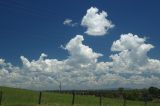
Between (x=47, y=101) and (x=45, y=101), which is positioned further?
(x=47, y=101)

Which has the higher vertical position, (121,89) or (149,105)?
(121,89)

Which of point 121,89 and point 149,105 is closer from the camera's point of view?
point 149,105

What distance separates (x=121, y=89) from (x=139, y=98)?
29223 mm

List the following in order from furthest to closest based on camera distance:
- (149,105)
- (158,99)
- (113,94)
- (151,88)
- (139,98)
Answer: (151,88) < (113,94) < (139,98) < (158,99) < (149,105)

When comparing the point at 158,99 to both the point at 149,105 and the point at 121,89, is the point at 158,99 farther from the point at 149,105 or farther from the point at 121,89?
the point at 121,89

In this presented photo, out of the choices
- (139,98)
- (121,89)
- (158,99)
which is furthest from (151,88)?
(158,99)

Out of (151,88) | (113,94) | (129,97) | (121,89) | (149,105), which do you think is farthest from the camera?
(121,89)

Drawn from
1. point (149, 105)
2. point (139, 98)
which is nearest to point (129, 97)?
point (139, 98)

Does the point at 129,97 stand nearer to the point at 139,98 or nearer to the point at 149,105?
the point at 139,98

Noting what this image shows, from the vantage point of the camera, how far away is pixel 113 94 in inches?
4149

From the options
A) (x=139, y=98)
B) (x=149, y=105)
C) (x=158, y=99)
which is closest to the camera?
(x=149, y=105)

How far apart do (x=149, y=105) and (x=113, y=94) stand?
44.5m

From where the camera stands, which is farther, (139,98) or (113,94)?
(113,94)

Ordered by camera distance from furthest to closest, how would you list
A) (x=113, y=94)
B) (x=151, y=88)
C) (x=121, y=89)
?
(x=121, y=89), (x=151, y=88), (x=113, y=94)
